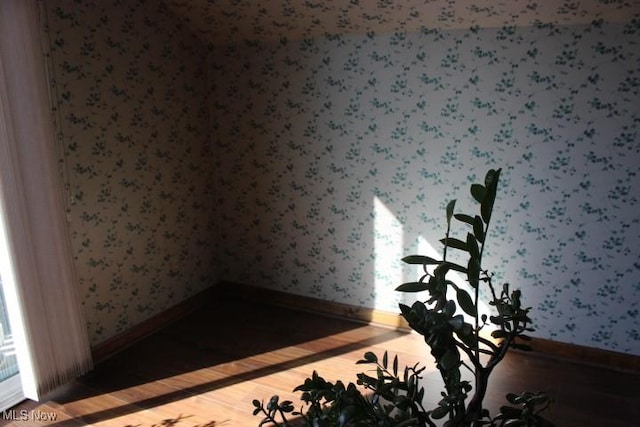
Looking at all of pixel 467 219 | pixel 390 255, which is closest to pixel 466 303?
pixel 467 219

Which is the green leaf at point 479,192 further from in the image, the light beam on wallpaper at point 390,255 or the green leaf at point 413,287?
the light beam on wallpaper at point 390,255

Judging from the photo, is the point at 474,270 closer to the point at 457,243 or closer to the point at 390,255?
the point at 457,243

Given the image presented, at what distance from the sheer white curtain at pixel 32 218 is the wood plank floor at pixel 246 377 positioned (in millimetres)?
236

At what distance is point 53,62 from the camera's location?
2.27m

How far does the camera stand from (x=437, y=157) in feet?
8.66

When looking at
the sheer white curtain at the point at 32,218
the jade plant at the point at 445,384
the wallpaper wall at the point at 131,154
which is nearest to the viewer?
the jade plant at the point at 445,384

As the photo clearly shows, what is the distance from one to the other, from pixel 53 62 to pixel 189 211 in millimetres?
1208

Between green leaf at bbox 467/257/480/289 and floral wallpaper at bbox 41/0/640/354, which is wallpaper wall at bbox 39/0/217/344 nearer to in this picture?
floral wallpaper at bbox 41/0/640/354

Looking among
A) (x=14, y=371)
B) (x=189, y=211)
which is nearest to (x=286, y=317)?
(x=189, y=211)

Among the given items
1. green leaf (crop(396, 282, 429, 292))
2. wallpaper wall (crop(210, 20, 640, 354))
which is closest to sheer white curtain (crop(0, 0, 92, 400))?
wallpaper wall (crop(210, 20, 640, 354))

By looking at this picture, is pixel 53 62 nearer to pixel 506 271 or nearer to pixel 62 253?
pixel 62 253

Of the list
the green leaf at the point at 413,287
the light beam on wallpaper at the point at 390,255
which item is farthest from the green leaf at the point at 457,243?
the light beam on wallpaper at the point at 390,255

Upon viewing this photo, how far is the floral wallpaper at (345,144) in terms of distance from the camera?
230cm

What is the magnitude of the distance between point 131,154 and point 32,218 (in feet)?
2.37
